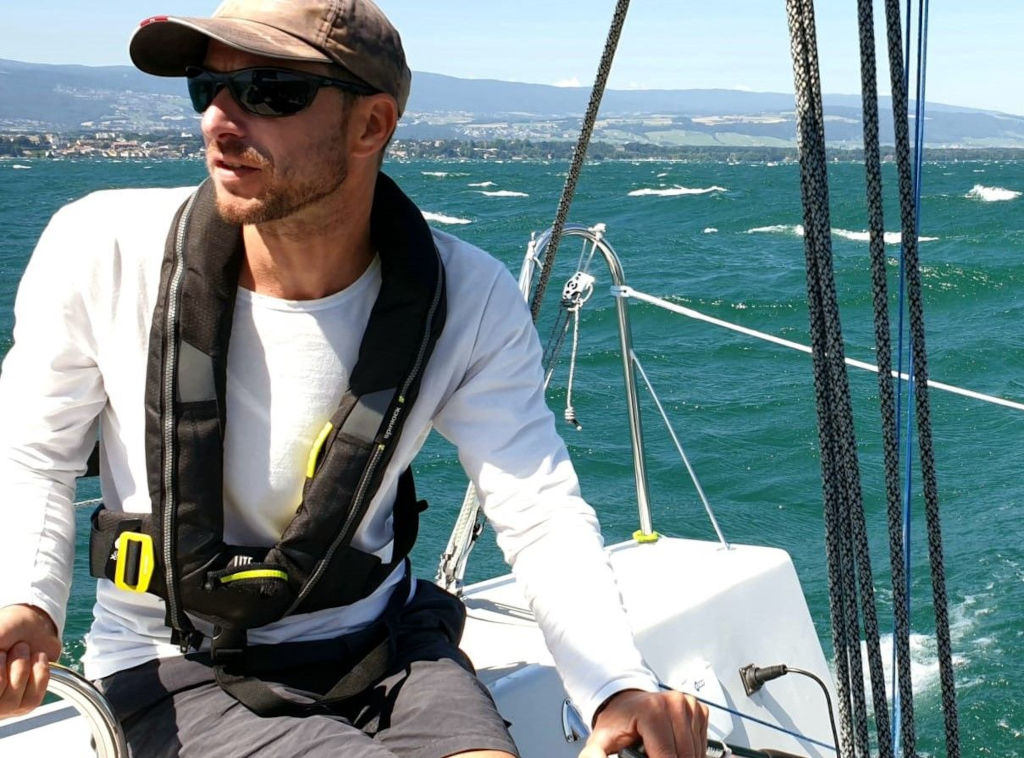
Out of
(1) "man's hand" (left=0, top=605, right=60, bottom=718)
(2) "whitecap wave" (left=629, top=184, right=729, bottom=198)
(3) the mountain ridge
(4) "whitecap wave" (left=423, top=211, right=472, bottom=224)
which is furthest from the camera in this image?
(3) the mountain ridge

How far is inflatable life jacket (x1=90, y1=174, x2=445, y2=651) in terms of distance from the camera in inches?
51.4

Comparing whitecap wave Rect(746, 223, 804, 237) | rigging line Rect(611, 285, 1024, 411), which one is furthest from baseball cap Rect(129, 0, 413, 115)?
whitecap wave Rect(746, 223, 804, 237)

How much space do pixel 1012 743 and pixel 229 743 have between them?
390cm

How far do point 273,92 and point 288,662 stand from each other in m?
0.58

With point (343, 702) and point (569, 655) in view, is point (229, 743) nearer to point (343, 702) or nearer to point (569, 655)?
point (343, 702)

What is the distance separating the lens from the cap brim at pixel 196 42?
1234 millimetres

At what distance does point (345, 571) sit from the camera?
1.39 metres

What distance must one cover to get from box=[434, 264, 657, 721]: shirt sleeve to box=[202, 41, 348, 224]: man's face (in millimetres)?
271

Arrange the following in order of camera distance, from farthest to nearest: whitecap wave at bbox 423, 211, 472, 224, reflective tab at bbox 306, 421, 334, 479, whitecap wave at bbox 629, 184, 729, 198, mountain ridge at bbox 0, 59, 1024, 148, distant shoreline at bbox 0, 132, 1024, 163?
mountain ridge at bbox 0, 59, 1024, 148
distant shoreline at bbox 0, 132, 1024, 163
whitecap wave at bbox 629, 184, 729, 198
whitecap wave at bbox 423, 211, 472, 224
reflective tab at bbox 306, 421, 334, 479

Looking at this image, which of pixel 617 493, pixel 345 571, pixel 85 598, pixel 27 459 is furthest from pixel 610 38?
pixel 617 493

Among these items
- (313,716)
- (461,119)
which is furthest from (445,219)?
(461,119)

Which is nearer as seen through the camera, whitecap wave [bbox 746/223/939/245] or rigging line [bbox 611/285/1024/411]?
rigging line [bbox 611/285/1024/411]

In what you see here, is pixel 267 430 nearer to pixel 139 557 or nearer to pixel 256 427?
pixel 256 427

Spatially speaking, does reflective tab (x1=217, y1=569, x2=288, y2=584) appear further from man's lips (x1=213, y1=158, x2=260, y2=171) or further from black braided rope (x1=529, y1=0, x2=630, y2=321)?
black braided rope (x1=529, y1=0, x2=630, y2=321)
